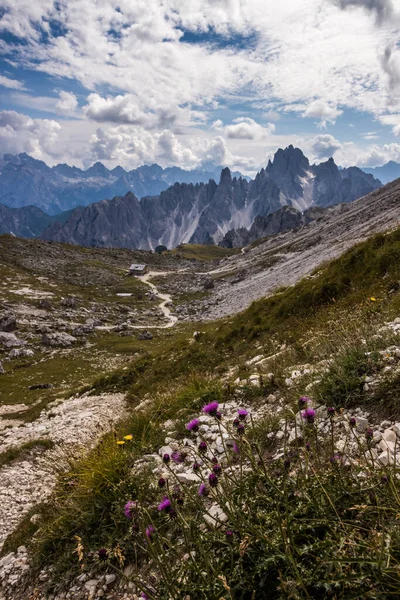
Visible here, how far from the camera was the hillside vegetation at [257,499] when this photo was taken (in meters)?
3.13

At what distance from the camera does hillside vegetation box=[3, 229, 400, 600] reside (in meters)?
3.13

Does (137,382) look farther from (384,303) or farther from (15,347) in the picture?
(15,347)

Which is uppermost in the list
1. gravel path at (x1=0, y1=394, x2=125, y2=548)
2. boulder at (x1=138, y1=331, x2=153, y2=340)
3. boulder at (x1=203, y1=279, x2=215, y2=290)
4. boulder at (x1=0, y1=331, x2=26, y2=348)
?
gravel path at (x1=0, y1=394, x2=125, y2=548)

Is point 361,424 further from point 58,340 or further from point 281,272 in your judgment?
point 281,272

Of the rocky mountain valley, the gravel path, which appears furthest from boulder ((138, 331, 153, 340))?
the gravel path

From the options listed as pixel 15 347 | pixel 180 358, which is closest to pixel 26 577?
pixel 180 358

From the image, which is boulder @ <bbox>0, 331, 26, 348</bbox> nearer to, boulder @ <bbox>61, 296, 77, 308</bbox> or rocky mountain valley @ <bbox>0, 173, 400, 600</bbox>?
boulder @ <bbox>61, 296, 77, 308</bbox>

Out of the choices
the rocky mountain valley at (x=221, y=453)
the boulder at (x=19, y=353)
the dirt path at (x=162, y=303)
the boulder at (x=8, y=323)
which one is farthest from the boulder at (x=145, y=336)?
the rocky mountain valley at (x=221, y=453)

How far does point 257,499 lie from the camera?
4191 mm

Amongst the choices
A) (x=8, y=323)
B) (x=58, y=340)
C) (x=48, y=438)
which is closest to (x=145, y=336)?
(x=58, y=340)

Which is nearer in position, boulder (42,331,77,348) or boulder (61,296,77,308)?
boulder (42,331,77,348)

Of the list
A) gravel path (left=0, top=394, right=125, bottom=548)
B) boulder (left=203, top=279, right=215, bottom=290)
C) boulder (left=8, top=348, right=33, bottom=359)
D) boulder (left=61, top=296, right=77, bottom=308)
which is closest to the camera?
gravel path (left=0, top=394, right=125, bottom=548)

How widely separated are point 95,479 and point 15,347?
60.0m

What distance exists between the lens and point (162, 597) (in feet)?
11.3
